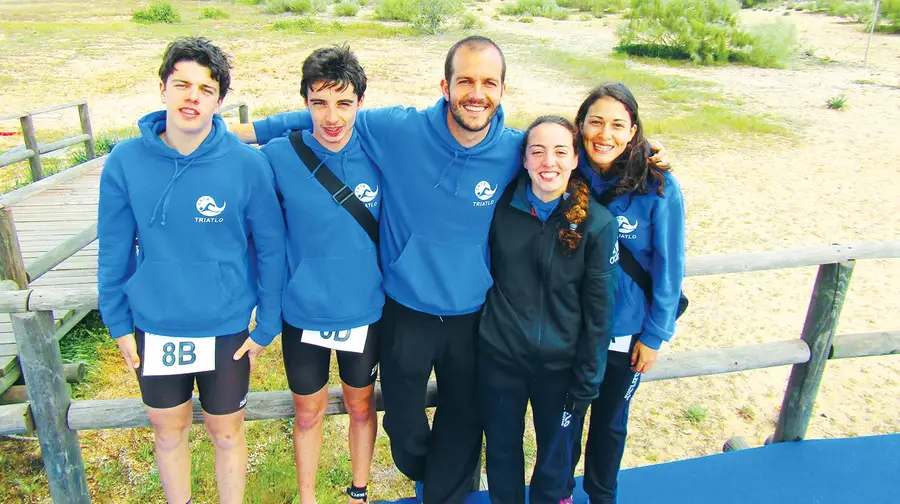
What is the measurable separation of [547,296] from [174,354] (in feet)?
4.63

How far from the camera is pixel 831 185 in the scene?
10.8 meters

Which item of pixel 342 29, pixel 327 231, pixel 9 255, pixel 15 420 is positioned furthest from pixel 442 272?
pixel 342 29

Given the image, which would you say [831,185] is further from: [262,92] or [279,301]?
[262,92]

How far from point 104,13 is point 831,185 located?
35.0 metres

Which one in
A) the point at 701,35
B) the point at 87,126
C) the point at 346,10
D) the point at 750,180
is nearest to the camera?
the point at 87,126

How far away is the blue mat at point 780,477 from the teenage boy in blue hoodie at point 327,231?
0.99m

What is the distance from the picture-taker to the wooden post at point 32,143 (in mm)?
8117

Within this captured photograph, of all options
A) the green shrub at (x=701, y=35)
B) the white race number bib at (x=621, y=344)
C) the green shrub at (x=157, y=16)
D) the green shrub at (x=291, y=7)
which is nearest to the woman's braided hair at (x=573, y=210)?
the white race number bib at (x=621, y=344)

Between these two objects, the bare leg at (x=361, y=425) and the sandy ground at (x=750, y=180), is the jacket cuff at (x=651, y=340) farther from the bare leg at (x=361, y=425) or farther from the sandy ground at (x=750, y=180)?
the sandy ground at (x=750, y=180)

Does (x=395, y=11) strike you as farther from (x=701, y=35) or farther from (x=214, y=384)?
(x=214, y=384)

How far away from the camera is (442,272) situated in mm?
2580

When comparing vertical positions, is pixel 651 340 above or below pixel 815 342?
above

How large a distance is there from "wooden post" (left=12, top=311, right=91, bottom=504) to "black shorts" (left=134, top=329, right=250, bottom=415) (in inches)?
16.1

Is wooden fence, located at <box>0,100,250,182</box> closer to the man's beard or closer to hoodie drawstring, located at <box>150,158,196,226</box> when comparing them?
hoodie drawstring, located at <box>150,158,196,226</box>
